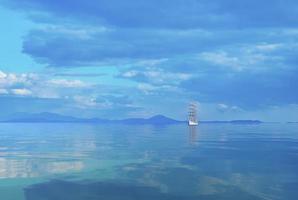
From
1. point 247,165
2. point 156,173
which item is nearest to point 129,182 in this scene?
point 156,173

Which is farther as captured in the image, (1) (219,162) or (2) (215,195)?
(1) (219,162)

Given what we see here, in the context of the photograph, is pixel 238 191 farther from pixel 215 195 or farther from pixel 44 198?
pixel 44 198

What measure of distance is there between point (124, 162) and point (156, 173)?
37.9ft

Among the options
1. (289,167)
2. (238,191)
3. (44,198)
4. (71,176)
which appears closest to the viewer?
(44,198)

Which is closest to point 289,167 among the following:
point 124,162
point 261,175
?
point 261,175

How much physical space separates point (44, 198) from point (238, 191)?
645 inches

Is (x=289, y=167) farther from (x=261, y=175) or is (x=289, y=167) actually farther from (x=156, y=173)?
(x=156, y=173)

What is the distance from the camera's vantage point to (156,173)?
49.4 m

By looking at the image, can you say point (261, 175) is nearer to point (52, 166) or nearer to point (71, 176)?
point (71, 176)

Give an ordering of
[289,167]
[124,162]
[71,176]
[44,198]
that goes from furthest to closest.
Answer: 1. [124,162]
2. [289,167]
3. [71,176]
4. [44,198]

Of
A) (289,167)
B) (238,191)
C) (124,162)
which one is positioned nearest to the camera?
(238,191)

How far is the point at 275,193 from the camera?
37125mm

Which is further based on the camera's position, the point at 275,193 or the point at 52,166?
the point at 52,166

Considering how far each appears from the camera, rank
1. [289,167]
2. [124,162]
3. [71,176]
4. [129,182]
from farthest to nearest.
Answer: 1. [124,162]
2. [289,167]
3. [71,176]
4. [129,182]
